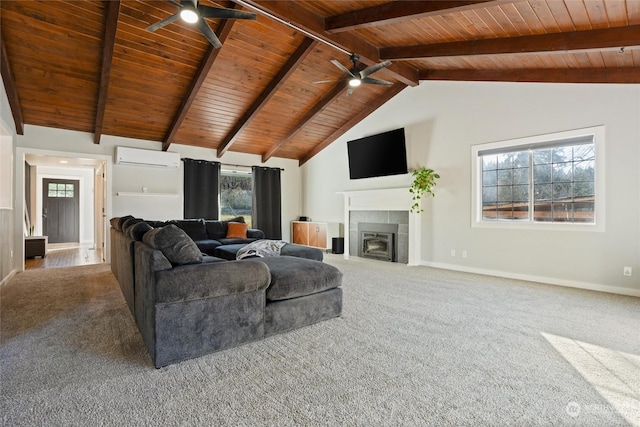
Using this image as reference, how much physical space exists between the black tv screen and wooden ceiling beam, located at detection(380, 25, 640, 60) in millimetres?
1692

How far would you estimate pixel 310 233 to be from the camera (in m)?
8.18

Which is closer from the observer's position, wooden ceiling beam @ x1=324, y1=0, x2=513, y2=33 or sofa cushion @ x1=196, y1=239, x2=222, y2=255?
wooden ceiling beam @ x1=324, y1=0, x2=513, y2=33

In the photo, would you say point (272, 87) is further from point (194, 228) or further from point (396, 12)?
point (194, 228)

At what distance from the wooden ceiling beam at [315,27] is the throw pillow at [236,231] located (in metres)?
3.79

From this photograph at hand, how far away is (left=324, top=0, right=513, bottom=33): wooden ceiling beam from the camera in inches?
123

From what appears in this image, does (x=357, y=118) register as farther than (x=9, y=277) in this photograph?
Yes

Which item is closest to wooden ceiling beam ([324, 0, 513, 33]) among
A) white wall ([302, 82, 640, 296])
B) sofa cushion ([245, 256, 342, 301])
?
white wall ([302, 82, 640, 296])

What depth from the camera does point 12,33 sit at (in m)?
3.89

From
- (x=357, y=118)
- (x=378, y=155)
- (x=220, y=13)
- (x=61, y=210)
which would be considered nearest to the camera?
(x=220, y=13)

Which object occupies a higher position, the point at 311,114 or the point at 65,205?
the point at 311,114

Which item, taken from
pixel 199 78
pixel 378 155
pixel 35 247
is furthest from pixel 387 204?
pixel 35 247

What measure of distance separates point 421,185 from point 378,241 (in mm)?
1541
